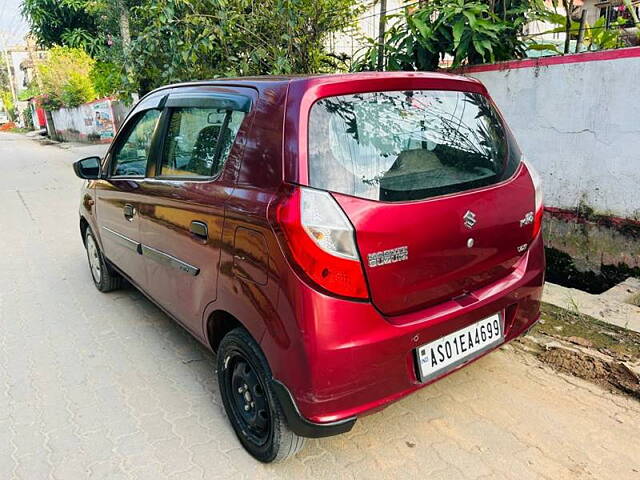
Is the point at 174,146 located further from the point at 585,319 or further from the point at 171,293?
the point at 585,319

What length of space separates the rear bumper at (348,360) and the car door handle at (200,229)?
75 centimetres

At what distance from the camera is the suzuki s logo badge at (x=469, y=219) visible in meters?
2.10

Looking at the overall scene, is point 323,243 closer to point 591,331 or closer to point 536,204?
point 536,204

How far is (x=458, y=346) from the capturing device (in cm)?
218

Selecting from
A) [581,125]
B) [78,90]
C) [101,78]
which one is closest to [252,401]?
[581,125]

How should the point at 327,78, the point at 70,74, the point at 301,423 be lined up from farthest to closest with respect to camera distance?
the point at 70,74 < the point at 327,78 < the point at 301,423

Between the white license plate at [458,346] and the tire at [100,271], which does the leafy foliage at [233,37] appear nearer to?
the tire at [100,271]

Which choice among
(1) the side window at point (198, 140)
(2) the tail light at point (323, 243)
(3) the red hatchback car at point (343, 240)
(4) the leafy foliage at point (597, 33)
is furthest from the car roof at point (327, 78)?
(4) the leafy foliage at point (597, 33)

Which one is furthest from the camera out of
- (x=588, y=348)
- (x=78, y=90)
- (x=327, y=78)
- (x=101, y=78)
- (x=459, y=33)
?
(x=78, y=90)

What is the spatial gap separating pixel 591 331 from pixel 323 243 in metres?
2.24

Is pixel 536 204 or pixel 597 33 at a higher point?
pixel 597 33

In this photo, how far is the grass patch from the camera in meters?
2.89

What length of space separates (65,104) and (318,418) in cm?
2801

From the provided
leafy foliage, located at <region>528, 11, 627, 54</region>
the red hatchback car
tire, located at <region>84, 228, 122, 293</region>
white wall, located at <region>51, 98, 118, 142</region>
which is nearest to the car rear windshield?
the red hatchback car
